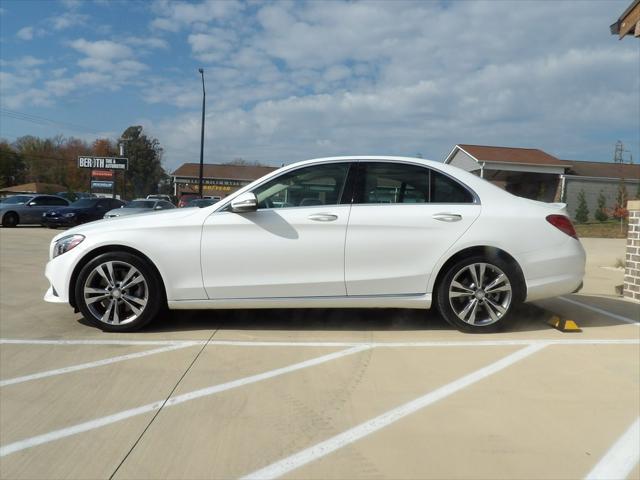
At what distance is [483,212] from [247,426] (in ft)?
9.85

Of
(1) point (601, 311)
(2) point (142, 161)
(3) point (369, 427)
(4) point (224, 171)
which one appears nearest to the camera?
(3) point (369, 427)

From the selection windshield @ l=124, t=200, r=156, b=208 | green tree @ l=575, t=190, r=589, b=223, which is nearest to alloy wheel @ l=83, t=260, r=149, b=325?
windshield @ l=124, t=200, r=156, b=208

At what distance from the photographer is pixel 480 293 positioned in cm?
497

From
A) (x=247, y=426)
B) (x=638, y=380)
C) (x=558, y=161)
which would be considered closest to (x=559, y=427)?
(x=638, y=380)

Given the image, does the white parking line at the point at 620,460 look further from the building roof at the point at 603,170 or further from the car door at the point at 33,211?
the building roof at the point at 603,170

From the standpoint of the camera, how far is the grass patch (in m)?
24.2

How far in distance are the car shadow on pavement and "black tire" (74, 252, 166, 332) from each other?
258 mm

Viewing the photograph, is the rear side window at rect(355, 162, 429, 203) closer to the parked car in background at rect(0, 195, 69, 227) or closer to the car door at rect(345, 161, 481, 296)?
the car door at rect(345, 161, 481, 296)

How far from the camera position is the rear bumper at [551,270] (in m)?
4.98

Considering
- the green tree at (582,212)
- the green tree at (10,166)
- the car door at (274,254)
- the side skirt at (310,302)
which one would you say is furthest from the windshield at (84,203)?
the green tree at (10,166)

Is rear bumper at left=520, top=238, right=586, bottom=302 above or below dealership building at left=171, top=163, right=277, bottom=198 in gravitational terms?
below

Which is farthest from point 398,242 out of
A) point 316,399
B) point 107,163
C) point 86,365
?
point 107,163

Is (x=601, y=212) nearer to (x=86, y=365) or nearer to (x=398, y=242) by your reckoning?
(x=398, y=242)

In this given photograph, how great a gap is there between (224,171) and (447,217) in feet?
152
